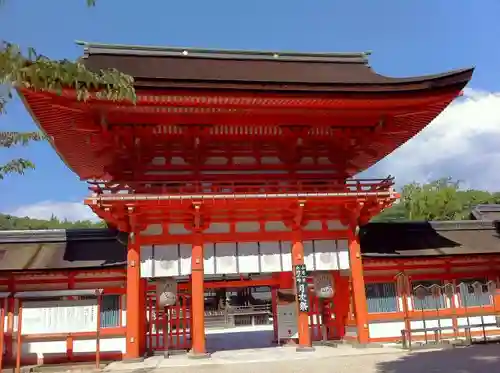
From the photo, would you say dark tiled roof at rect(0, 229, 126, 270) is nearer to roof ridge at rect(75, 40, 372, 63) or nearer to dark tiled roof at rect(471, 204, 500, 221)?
roof ridge at rect(75, 40, 372, 63)

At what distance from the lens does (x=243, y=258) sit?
14914mm

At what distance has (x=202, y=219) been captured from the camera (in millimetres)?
14680

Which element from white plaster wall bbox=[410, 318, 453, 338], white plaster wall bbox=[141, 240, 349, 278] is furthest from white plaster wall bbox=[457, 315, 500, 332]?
white plaster wall bbox=[141, 240, 349, 278]

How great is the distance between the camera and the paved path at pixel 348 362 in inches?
429

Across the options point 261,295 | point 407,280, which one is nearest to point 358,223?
point 407,280

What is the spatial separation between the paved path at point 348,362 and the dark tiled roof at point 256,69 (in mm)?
7669

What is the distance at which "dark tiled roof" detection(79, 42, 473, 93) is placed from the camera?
13227 mm

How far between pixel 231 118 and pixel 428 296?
31.9 ft

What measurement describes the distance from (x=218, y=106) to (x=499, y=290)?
12.8 m

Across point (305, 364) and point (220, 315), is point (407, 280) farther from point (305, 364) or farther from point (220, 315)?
point (220, 315)

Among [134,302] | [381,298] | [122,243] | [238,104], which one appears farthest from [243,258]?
[381,298]

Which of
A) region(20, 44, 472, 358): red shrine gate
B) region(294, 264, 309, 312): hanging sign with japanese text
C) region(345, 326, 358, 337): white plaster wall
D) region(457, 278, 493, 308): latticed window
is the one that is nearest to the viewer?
region(20, 44, 472, 358): red shrine gate

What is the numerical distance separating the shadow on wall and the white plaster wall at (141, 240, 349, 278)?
3.96 meters

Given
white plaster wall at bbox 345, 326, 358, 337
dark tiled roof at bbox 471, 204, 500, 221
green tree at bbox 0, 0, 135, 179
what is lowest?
white plaster wall at bbox 345, 326, 358, 337
